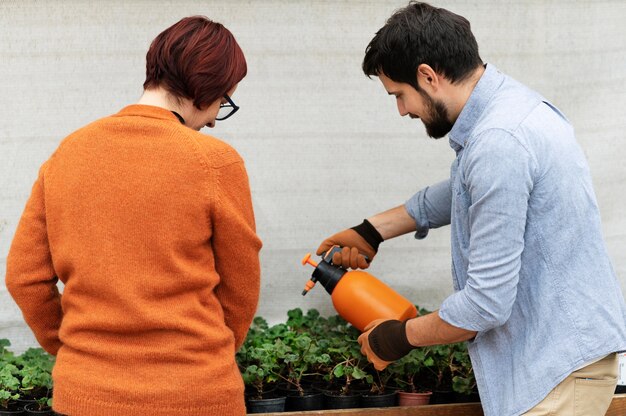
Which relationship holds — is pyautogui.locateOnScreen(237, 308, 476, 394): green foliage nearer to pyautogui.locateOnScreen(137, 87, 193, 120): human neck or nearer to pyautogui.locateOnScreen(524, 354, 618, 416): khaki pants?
pyautogui.locateOnScreen(524, 354, 618, 416): khaki pants

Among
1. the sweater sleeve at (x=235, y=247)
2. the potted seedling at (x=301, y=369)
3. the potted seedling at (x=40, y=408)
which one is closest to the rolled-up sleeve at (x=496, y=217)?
the sweater sleeve at (x=235, y=247)

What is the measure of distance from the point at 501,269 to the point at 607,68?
153 cm

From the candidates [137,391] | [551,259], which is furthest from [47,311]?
[551,259]

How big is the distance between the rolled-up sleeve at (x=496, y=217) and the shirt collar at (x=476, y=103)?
13 cm

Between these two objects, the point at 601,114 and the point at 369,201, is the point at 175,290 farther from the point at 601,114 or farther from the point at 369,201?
the point at 601,114

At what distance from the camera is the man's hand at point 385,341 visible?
2127mm

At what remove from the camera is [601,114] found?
9.89 ft

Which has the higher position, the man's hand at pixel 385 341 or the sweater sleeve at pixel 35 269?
the sweater sleeve at pixel 35 269

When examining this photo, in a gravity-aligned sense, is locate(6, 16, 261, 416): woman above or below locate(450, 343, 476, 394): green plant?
above

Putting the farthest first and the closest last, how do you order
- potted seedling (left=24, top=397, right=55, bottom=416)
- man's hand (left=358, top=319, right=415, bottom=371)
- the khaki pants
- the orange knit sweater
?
potted seedling (left=24, top=397, right=55, bottom=416) < man's hand (left=358, top=319, right=415, bottom=371) < the khaki pants < the orange knit sweater

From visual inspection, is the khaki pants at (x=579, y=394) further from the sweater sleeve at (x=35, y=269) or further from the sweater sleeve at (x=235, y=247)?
the sweater sleeve at (x=35, y=269)

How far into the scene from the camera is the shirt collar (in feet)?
6.41

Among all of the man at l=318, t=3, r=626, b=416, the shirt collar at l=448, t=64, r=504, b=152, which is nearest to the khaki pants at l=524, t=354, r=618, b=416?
the man at l=318, t=3, r=626, b=416

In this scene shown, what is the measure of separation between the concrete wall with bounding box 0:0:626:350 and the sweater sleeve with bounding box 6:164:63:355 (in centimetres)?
109
